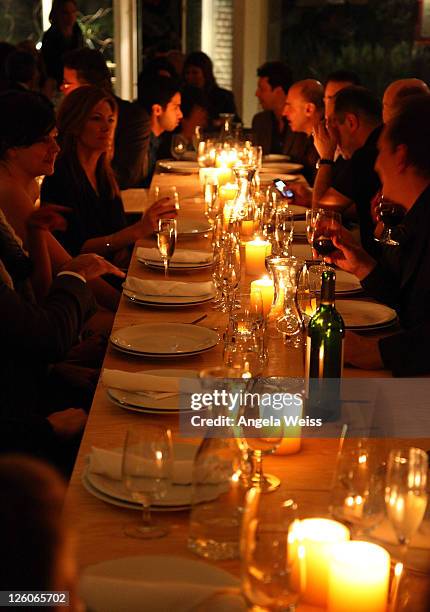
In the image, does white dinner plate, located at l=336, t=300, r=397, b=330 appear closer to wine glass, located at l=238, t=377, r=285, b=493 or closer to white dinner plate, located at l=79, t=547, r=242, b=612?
wine glass, located at l=238, t=377, r=285, b=493

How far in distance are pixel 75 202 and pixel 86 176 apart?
142mm

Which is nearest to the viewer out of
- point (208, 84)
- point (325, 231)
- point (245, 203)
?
point (325, 231)

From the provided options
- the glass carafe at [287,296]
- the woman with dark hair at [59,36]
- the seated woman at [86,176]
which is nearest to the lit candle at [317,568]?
the glass carafe at [287,296]

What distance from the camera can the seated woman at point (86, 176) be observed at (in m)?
4.30

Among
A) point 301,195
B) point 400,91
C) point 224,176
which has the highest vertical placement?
point 400,91

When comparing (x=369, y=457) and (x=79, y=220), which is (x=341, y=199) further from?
(x=369, y=457)

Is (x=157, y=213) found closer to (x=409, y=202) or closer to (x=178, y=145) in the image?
(x=409, y=202)

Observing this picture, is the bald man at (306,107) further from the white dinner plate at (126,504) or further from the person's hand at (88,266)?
the white dinner plate at (126,504)

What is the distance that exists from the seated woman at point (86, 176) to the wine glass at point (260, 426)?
2.66m

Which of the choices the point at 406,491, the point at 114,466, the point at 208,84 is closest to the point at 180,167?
the point at 208,84

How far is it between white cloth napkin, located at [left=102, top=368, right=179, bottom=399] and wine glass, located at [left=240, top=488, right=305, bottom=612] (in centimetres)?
76

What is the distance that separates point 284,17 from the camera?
937 cm

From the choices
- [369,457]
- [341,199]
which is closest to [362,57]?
[341,199]

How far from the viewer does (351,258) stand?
299 cm
